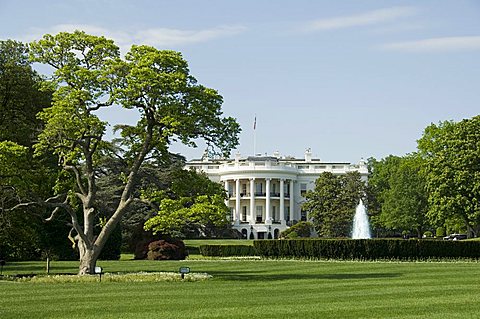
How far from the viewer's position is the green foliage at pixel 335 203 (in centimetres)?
8300

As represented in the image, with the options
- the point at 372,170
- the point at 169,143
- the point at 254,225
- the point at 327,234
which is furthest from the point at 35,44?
the point at 372,170

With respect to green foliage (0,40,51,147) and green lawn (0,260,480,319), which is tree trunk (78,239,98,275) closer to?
green lawn (0,260,480,319)

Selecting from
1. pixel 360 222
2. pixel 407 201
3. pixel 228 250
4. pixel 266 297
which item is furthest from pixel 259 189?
pixel 266 297

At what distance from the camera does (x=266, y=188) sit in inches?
4072

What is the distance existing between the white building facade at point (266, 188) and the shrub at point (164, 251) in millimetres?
52604

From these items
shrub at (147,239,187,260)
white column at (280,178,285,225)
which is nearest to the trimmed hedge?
shrub at (147,239,187,260)

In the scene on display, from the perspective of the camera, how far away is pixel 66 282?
1030 inches

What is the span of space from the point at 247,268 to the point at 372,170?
261ft

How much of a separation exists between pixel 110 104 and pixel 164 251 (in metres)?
20.0

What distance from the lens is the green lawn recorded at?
54.2 ft

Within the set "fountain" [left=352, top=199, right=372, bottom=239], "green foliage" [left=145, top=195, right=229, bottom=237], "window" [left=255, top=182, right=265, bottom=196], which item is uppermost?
"window" [left=255, top=182, right=265, bottom=196]

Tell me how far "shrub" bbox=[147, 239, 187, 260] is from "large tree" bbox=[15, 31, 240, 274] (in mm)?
17597

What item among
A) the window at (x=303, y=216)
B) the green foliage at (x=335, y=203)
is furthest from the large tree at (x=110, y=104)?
the window at (x=303, y=216)

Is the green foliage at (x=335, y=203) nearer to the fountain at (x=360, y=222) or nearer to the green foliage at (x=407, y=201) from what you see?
the fountain at (x=360, y=222)
